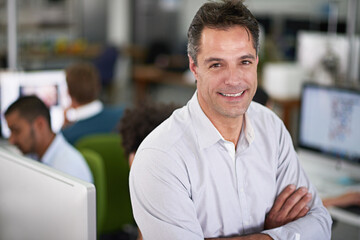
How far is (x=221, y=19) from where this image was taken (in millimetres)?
1372

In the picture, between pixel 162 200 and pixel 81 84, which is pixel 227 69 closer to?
pixel 162 200

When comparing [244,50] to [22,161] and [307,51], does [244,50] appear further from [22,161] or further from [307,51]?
[307,51]

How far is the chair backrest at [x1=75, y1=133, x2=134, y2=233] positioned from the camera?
3.04m

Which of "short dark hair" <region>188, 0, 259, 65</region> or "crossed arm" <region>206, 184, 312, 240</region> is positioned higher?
"short dark hair" <region>188, 0, 259, 65</region>

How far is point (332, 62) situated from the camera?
4.62 meters

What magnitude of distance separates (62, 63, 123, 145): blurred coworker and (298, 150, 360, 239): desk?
1.28 meters

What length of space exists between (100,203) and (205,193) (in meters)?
1.38

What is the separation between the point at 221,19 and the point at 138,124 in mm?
765

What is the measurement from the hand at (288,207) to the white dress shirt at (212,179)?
22 mm

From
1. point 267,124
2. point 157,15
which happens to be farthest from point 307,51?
point 157,15

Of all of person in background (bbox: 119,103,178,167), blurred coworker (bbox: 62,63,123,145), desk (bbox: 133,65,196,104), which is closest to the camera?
person in background (bbox: 119,103,178,167)

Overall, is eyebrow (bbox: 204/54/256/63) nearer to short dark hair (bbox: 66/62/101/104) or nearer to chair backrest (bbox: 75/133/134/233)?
chair backrest (bbox: 75/133/134/233)

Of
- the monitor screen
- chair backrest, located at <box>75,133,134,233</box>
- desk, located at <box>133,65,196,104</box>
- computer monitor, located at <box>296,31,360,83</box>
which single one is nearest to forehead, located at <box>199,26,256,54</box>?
the monitor screen

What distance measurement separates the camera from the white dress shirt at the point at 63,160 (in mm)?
2312
